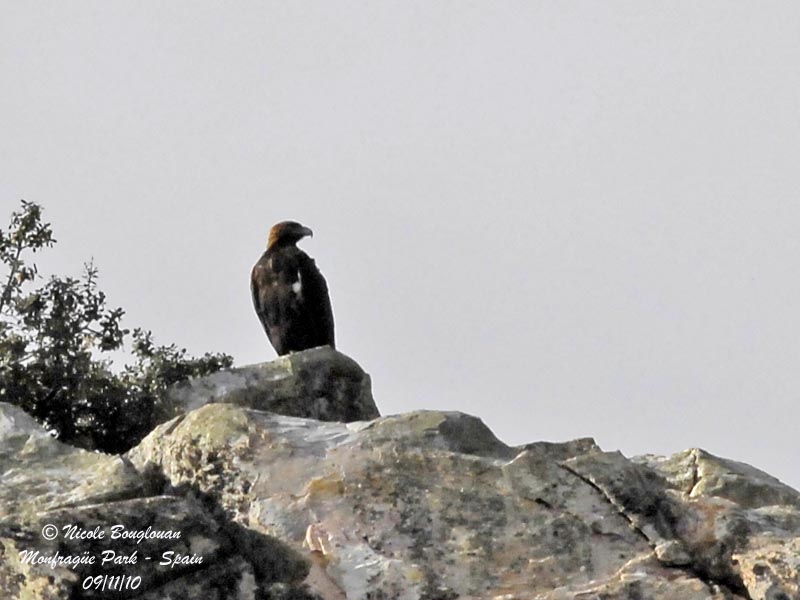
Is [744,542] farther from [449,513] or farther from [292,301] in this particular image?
[292,301]

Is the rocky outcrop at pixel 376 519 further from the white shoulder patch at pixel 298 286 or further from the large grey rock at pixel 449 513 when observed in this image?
the white shoulder patch at pixel 298 286

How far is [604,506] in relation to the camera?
785 centimetres

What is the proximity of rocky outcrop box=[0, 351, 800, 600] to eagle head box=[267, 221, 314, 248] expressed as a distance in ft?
24.5

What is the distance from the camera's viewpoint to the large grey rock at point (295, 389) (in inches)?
441

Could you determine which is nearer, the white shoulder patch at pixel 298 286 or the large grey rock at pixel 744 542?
the large grey rock at pixel 744 542

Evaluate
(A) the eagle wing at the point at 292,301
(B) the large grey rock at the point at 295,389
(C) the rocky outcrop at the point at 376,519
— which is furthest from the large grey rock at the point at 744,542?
(A) the eagle wing at the point at 292,301

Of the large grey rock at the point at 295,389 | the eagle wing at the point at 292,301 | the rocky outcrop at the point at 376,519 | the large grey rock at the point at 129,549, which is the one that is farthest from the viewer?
the eagle wing at the point at 292,301

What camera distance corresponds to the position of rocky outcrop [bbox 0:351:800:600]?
7371 mm

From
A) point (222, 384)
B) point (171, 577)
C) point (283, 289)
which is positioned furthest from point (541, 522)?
point (283, 289)

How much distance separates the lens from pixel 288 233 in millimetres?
15961

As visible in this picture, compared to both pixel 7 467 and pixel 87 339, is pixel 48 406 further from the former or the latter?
pixel 7 467

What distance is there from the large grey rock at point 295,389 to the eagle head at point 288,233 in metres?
4.09

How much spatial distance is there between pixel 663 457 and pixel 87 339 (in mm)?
4036

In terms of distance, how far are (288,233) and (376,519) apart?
849cm
